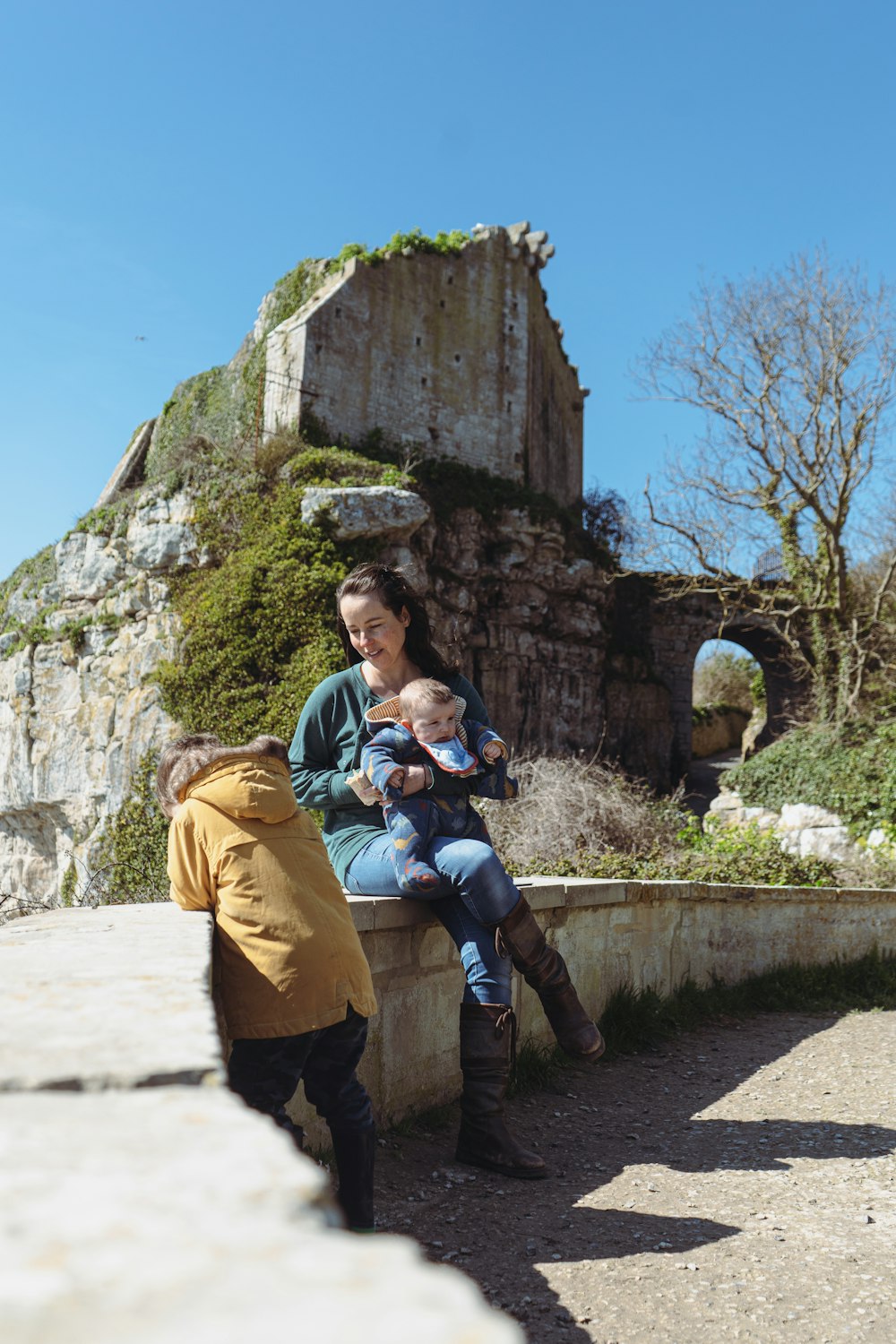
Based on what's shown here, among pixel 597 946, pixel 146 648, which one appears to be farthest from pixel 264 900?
pixel 146 648

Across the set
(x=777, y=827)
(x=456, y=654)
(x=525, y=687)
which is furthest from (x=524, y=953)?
(x=525, y=687)

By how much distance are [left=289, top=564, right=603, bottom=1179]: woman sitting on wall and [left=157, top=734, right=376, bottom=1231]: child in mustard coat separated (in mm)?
676

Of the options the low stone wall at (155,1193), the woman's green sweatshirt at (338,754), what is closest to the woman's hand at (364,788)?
the woman's green sweatshirt at (338,754)

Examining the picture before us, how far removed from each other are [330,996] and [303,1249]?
73.1 inches

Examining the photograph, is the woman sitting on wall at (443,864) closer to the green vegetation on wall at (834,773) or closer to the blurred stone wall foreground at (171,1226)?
the blurred stone wall foreground at (171,1226)

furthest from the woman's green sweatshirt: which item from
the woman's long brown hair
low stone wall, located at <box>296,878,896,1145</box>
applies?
low stone wall, located at <box>296,878,896,1145</box>

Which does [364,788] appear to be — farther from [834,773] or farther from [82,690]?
[82,690]

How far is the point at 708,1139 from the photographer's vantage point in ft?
12.6

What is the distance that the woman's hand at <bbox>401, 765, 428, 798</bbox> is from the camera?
342cm

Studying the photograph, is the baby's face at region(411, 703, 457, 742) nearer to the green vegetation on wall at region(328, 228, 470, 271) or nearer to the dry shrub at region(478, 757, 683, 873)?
the dry shrub at region(478, 757, 683, 873)

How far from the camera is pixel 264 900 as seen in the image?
255 cm

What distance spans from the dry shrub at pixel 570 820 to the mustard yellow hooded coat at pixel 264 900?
16.9ft

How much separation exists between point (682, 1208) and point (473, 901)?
1086 millimetres

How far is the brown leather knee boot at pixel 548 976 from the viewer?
11.1 feet
